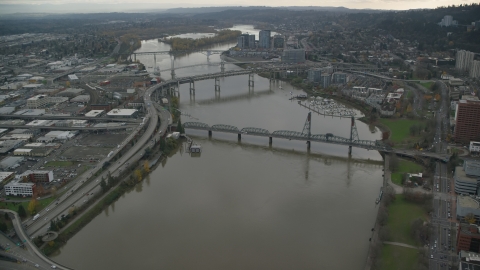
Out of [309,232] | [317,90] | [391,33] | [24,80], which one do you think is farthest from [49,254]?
[391,33]

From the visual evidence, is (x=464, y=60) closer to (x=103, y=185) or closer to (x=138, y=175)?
(x=138, y=175)

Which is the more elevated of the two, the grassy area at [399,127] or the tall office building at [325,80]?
the tall office building at [325,80]

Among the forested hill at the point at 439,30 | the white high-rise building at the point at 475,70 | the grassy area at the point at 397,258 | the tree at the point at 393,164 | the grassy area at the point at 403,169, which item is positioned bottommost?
the grassy area at the point at 397,258

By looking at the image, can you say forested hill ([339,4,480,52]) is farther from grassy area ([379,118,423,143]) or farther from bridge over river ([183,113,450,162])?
bridge over river ([183,113,450,162])

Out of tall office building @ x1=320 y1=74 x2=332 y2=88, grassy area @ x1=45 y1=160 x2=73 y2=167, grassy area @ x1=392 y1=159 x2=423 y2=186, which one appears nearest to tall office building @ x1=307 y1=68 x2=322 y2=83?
tall office building @ x1=320 y1=74 x2=332 y2=88

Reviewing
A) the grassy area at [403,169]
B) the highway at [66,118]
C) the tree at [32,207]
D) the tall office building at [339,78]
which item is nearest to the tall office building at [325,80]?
the tall office building at [339,78]

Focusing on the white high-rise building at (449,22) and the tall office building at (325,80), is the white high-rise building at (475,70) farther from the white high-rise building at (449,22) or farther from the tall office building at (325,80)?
the white high-rise building at (449,22)
